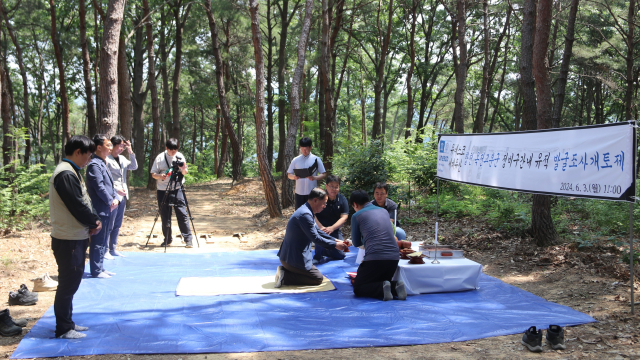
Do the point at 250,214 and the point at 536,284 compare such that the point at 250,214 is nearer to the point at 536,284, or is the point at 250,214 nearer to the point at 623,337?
the point at 536,284

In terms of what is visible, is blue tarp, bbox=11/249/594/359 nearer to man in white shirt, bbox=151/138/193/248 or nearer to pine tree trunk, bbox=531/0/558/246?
pine tree trunk, bbox=531/0/558/246

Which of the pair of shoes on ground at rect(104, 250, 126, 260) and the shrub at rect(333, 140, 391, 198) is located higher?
the shrub at rect(333, 140, 391, 198)

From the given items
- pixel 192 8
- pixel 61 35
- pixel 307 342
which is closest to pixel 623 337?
pixel 307 342

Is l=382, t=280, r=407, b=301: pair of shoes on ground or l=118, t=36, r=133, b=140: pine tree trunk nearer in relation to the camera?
l=382, t=280, r=407, b=301: pair of shoes on ground

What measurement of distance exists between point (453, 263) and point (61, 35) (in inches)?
870

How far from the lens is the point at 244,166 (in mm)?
28953

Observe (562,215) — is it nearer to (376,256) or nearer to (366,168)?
(366,168)

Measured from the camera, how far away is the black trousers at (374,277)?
483 cm

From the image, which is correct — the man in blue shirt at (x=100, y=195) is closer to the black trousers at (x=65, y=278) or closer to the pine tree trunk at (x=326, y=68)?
the black trousers at (x=65, y=278)

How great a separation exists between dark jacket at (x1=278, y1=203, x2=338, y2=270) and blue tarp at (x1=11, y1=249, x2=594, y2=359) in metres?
0.42

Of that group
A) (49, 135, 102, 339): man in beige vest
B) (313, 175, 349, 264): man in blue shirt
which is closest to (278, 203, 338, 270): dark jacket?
(313, 175, 349, 264): man in blue shirt

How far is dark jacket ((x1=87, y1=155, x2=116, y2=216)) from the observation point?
5230mm

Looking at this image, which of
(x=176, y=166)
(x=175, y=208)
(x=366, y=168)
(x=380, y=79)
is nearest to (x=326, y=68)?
(x=366, y=168)

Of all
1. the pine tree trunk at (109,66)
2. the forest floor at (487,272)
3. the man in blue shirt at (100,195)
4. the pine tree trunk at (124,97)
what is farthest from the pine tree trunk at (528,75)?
the pine tree trunk at (124,97)
